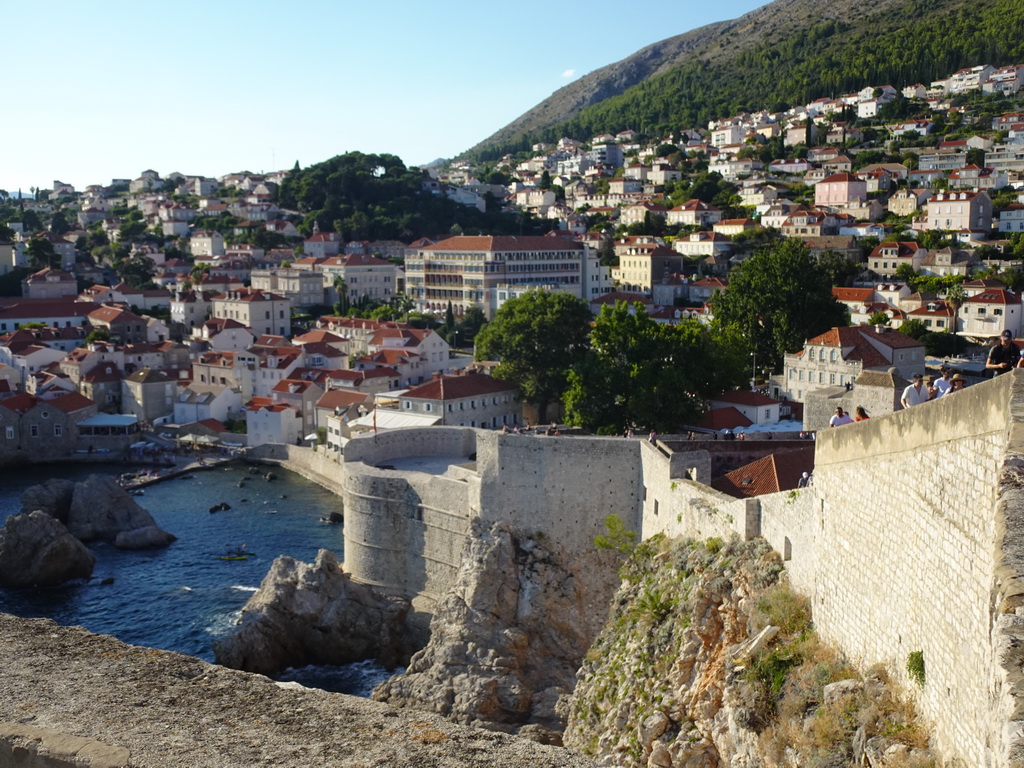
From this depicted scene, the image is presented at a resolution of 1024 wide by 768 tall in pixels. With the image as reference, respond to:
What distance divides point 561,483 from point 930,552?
13132 millimetres

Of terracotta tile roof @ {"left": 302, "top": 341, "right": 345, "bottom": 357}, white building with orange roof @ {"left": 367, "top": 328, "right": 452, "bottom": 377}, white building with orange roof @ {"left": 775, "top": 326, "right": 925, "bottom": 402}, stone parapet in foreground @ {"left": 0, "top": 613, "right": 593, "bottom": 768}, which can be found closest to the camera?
stone parapet in foreground @ {"left": 0, "top": 613, "right": 593, "bottom": 768}

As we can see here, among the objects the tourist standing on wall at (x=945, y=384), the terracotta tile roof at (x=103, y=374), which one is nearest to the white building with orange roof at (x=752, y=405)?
the tourist standing on wall at (x=945, y=384)

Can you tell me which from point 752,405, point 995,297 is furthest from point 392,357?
point 995,297

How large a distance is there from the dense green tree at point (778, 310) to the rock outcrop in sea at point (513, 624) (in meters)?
20.9

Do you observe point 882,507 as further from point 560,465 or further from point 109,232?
point 109,232

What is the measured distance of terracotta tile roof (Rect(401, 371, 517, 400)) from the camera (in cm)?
3738

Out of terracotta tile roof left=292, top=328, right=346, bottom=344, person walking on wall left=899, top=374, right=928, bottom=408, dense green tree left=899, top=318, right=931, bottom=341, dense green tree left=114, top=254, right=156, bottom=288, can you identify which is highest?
dense green tree left=114, top=254, right=156, bottom=288

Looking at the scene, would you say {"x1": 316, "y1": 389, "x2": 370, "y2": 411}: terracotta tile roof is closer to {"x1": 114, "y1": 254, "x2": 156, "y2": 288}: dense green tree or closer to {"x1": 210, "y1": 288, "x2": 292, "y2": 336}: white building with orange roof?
{"x1": 210, "y1": 288, "x2": 292, "y2": 336}: white building with orange roof

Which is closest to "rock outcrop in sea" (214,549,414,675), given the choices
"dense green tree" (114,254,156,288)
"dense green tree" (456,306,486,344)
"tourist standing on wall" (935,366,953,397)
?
"tourist standing on wall" (935,366,953,397)

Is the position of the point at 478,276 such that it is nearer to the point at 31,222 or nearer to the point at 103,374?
the point at 103,374

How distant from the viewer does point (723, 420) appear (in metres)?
29.5

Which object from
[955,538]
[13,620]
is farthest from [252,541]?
[955,538]

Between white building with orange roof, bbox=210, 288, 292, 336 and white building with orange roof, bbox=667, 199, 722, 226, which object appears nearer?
white building with orange roof, bbox=210, 288, 292, 336

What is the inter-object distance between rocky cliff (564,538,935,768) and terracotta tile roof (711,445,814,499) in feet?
4.90
